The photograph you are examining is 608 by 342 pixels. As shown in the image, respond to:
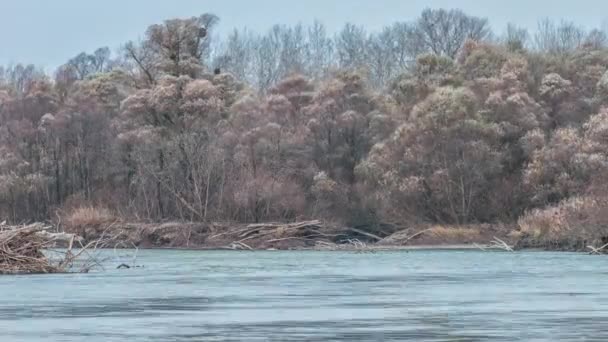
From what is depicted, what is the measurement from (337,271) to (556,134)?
32603mm

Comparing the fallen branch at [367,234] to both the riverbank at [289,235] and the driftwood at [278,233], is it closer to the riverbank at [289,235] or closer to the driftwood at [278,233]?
the riverbank at [289,235]

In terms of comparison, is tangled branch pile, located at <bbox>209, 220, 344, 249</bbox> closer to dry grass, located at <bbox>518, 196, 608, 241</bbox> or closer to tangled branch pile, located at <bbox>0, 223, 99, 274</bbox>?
dry grass, located at <bbox>518, 196, 608, 241</bbox>

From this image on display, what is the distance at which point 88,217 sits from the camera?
8662cm

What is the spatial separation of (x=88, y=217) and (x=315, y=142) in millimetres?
16565

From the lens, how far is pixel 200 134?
93.6 meters

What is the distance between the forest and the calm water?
24.6m

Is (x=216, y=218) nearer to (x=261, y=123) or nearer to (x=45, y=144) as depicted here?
(x=261, y=123)

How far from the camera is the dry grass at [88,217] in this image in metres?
86.0

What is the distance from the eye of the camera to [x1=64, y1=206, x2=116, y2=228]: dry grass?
8600 cm

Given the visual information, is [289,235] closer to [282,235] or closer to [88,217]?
[282,235]

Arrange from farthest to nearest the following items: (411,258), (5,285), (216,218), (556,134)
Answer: (216,218), (556,134), (411,258), (5,285)

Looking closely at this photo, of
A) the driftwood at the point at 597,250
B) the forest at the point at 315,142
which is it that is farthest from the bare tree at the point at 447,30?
the driftwood at the point at 597,250

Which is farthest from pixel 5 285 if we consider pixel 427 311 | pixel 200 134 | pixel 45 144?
pixel 45 144

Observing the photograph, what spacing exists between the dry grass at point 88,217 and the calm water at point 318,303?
30.6 m
